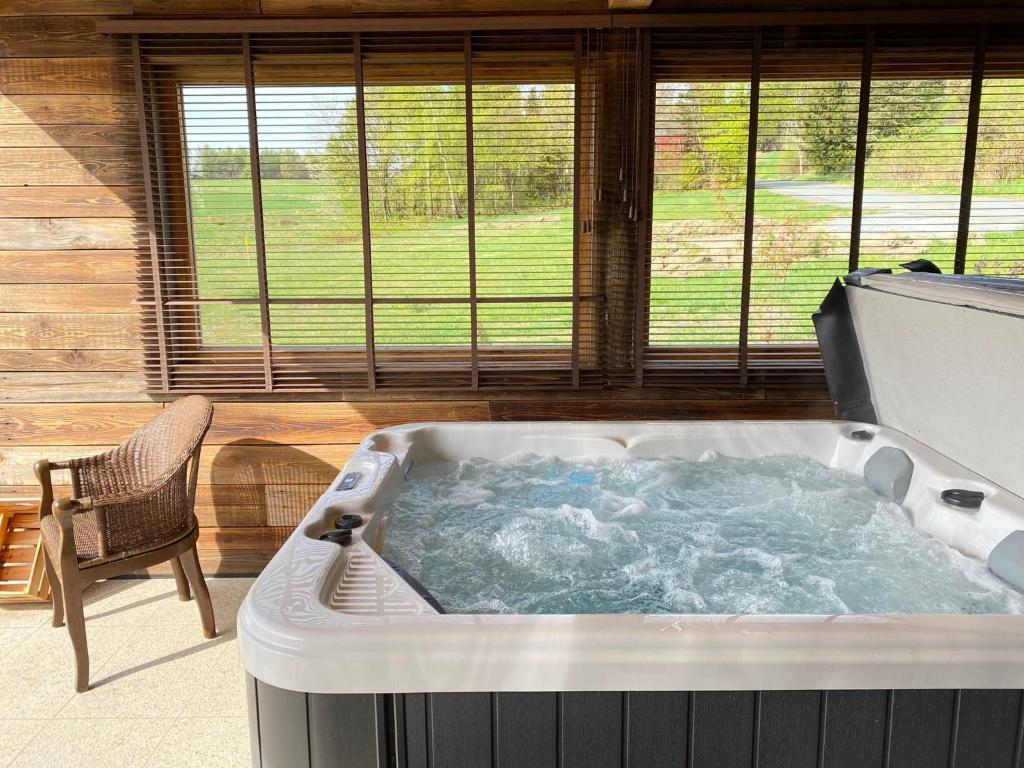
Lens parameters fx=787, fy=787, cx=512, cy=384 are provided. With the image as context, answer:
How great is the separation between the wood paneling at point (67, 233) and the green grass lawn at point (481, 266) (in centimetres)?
28

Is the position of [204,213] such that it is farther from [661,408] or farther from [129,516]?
[661,408]

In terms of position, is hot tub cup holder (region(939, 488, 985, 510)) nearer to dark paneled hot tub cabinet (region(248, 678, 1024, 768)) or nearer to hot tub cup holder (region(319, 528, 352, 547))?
dark paneled hot tub cabinet (region(248, 678, 1024, 768))

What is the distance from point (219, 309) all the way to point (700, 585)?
2213mm

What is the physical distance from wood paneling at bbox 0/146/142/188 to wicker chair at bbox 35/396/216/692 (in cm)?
93

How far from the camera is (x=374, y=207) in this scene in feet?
10.1

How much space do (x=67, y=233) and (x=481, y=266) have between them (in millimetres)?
1616

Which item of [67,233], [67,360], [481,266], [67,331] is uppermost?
[67,233]

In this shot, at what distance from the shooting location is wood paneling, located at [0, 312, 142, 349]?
313 centimetres

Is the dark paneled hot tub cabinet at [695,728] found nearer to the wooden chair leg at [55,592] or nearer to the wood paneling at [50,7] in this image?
the wooden chair leg at [55,592]

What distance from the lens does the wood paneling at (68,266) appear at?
10.1 feet

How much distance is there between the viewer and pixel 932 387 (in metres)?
2.35

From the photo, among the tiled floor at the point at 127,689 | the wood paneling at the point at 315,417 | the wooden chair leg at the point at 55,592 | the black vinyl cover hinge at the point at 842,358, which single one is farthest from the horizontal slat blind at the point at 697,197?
the wooden chair leg at the point at 55,592

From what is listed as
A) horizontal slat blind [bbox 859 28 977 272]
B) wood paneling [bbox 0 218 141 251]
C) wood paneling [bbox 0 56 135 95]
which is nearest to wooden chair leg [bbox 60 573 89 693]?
wood paneling [bbox 0 218 141 251]

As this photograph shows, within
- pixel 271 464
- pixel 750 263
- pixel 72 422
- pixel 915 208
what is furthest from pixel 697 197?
pixel 72 422
